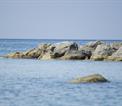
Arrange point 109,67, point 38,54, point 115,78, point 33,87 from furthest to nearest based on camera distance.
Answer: point 38,54, point 109,67, point 115,78, point 33,87

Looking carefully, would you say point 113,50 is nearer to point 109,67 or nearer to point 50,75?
point 109,67

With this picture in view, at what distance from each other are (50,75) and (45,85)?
9260mm

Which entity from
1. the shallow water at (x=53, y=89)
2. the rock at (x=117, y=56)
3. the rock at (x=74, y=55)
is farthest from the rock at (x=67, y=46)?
the shallow water at (x=53, y=89)

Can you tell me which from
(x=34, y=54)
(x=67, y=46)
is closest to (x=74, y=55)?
(x=67, y=46)

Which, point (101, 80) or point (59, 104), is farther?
point (101, 80)

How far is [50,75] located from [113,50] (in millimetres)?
25710

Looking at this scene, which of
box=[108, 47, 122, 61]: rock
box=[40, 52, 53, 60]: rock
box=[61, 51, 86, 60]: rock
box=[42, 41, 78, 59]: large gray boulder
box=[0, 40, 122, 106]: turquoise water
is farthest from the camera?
box=[40, 52, 53, 60]: rock

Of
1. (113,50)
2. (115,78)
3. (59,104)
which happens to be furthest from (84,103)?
(113,50)

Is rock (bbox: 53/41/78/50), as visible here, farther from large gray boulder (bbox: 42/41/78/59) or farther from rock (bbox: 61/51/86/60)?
rock (bbox: 61/51/86/60)

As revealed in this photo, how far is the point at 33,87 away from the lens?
41.8 m

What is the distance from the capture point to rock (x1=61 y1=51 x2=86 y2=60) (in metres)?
77.4

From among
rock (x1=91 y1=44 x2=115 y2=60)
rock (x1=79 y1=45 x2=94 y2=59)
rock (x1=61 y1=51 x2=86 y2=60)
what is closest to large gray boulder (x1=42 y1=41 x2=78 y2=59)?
rock (x1=61 y1=51 x2=86 y2=60)

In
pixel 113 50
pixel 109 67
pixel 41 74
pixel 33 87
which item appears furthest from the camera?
pixel 113 50

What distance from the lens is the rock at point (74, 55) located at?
77438mm
